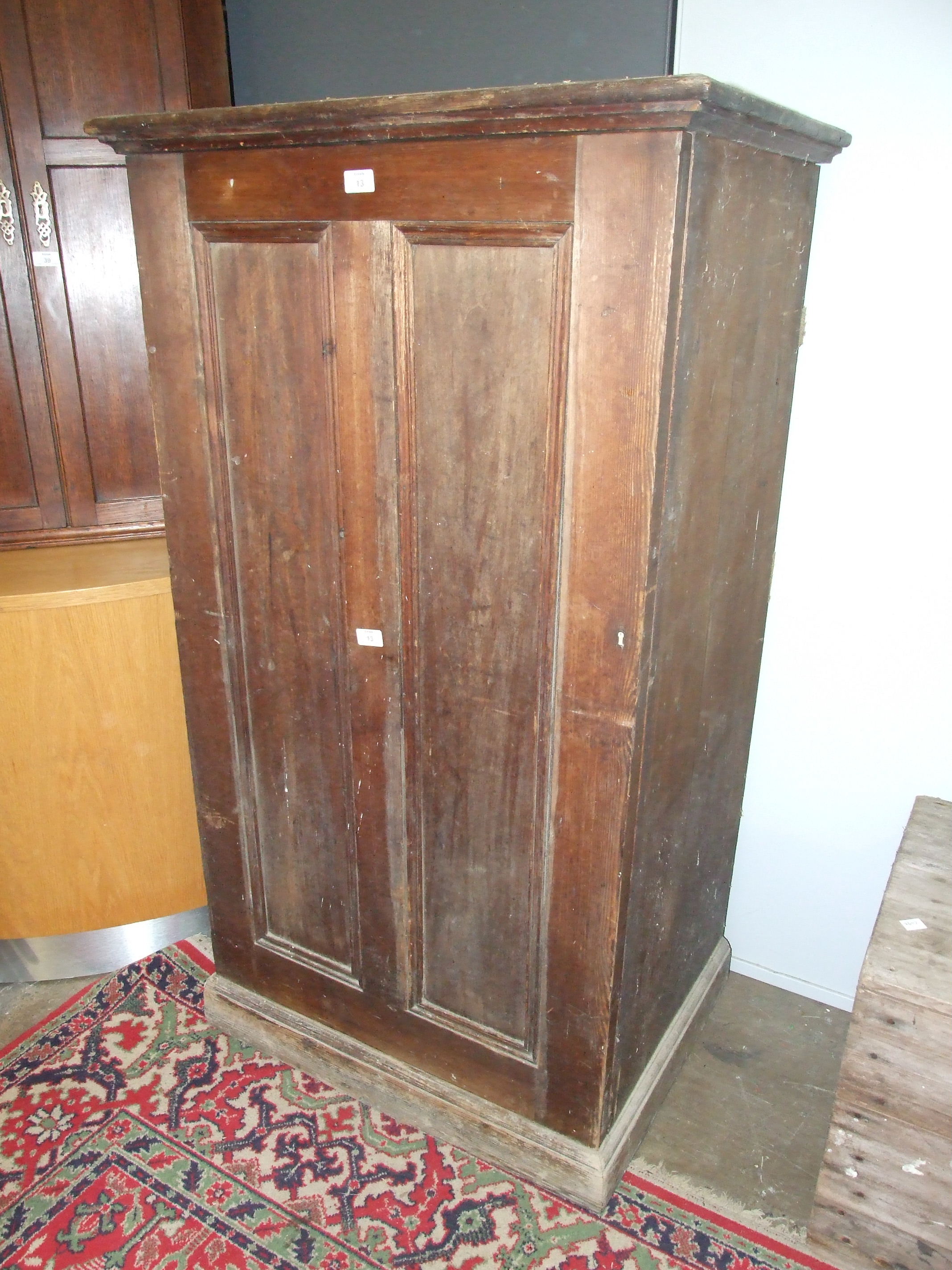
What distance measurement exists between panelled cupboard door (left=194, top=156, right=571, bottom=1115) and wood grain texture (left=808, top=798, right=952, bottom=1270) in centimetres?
56

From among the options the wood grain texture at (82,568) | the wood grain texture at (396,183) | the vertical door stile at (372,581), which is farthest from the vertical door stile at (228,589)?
the wood grain texture at (82,568)

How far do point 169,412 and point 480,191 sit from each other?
28.7 inches

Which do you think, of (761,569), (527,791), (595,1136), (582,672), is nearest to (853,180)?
(761,569)

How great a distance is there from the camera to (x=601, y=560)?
4.63ft

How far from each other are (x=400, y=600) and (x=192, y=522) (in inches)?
18.7

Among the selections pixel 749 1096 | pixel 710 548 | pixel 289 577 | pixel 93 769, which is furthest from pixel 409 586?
pixel 749 1096

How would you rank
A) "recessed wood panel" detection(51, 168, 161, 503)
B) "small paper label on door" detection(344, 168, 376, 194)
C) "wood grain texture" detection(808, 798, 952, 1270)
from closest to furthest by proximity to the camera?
"small paper label on door" detection(344, 168, 376, 194)
"wood grain texture" detection(808, 798, 952, 1270)
"recessed wood panel" detection(51, 168, 161, 503)

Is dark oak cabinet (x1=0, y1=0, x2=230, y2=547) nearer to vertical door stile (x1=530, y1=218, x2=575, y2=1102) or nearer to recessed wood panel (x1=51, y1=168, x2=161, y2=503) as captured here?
recessed wood panel (x1=51, y1=168, x2=161, y2=503)

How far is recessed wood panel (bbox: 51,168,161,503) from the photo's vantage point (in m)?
2.15

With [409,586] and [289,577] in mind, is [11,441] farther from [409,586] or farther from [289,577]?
[409,586]

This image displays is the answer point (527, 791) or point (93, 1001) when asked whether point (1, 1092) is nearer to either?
point (93, 1001)

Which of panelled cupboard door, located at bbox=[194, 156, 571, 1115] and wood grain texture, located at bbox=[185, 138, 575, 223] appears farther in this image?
panelled cupboard door, located at bbox=[194, 156, 571, 1115]

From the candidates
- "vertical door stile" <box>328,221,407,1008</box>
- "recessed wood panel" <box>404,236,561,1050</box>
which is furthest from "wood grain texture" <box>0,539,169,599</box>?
"recessed wood panel" <box>404,236,561,1050</box>

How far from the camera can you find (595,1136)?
1.75 metres
